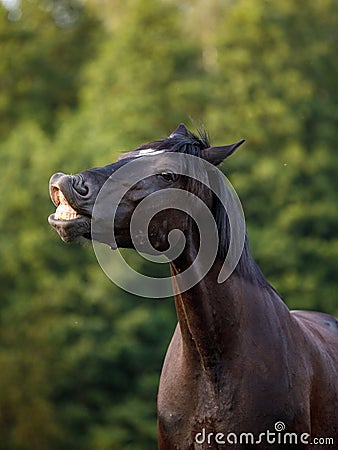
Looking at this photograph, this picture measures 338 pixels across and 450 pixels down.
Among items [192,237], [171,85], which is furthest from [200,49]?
[192,237]

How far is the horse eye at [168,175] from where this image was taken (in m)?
4.45

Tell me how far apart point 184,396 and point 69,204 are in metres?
1.29

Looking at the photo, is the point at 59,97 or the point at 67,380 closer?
the point at 67,380

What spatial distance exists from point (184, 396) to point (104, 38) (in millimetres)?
34559

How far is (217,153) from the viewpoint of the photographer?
181 inches

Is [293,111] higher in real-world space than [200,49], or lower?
lower

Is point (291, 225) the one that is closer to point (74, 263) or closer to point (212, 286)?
point (74, 263)

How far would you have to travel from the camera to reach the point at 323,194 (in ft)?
98.8

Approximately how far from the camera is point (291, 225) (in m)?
28.8

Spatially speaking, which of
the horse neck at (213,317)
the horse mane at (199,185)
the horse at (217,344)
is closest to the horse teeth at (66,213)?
the horse at (217,344)

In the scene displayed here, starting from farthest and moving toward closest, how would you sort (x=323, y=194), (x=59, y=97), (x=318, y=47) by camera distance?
(x=59, y=97) → (x=318, y=47) → (x=323, y=194)

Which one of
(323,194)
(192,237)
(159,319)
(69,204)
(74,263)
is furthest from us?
(323,194)

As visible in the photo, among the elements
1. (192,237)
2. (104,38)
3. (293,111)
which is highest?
(104,38)

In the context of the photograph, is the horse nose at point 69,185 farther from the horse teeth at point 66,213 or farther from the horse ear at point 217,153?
the horse ear at point 217,153
